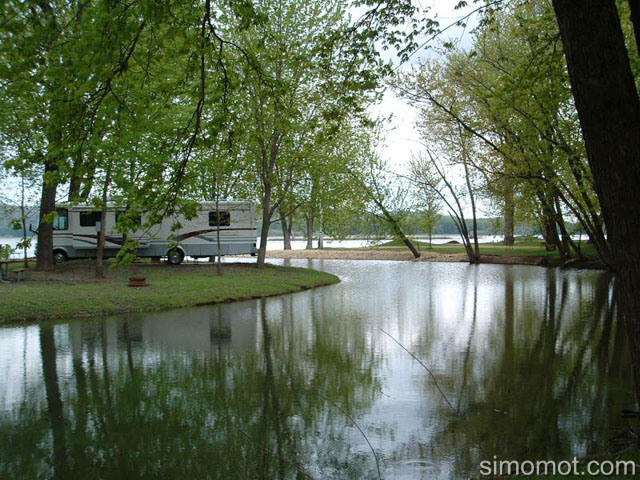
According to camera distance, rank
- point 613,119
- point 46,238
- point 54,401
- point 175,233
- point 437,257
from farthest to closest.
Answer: point 437,257 < point 175,233 < point 46,238 < point 54,401 < point 613,119

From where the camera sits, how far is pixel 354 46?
780 cm

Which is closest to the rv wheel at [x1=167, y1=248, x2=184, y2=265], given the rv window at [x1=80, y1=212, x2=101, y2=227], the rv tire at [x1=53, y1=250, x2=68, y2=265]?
the rv window at [x1=80, y1=212, x2=101, y2=227]

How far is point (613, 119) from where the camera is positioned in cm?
412

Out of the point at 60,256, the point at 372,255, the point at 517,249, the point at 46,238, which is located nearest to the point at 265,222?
the point at 46,238

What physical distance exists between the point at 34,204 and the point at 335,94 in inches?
776

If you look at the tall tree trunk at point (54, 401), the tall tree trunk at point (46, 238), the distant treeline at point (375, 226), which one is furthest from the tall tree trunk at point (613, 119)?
the distant treeline at point (375, 226)

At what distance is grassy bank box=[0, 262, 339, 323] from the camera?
523 inches

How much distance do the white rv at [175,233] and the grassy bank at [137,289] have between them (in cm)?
221

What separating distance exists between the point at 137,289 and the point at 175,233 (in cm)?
1106

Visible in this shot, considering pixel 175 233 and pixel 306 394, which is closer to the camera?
pixel 306 394

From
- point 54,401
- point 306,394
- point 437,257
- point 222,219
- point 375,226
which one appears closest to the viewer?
point 54,401

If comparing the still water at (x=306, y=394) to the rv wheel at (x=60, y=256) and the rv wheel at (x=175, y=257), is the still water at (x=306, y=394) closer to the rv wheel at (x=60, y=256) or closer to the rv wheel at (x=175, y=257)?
the rv wheel at (x=175, y=257)

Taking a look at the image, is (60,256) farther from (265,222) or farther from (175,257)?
(265,222)

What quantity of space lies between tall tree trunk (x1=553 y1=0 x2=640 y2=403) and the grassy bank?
1164 centimetres
